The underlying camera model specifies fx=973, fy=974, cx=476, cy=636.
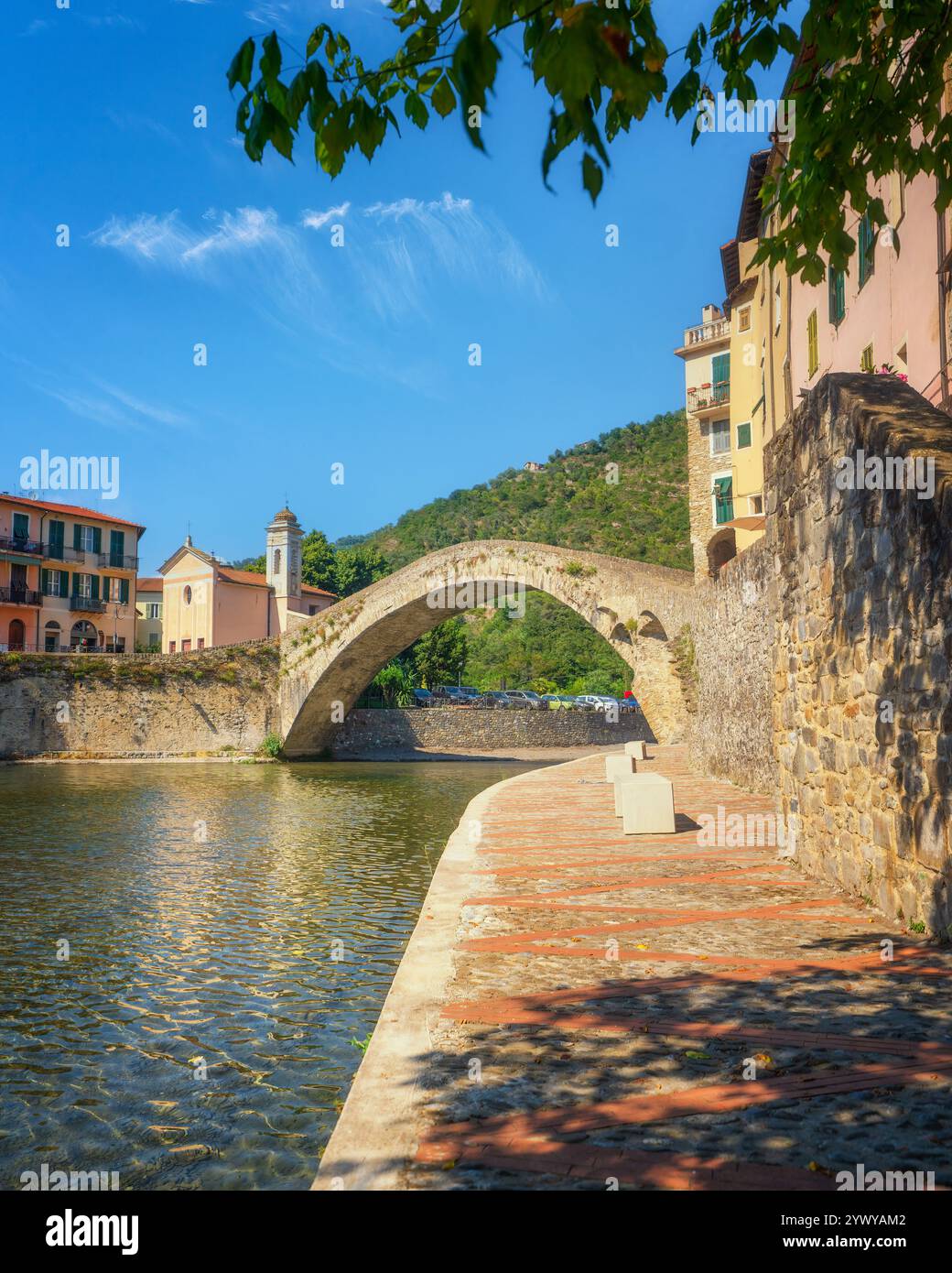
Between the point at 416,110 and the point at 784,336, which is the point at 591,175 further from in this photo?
the point at 784,336

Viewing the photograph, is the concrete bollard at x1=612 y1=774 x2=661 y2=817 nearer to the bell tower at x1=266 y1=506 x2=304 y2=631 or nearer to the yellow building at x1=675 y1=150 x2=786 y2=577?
the yellow building at x1=675 y1=150 x2=786 y2=577

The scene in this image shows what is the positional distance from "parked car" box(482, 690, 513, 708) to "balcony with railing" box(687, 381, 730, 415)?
1444 centimetres

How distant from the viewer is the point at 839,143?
151 inches

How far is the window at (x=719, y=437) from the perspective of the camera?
89.0ft

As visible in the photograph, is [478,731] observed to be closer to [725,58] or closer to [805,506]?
[805,506]

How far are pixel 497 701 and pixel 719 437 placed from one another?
16653mm

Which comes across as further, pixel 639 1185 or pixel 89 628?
pixel 89 628

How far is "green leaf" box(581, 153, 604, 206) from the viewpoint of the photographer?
7.45 feet

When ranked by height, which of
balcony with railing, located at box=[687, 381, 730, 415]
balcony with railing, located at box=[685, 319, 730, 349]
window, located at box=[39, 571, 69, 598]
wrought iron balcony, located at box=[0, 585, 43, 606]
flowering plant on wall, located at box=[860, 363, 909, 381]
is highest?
balcony with railing, located at box=[685, 319, 730, 349]

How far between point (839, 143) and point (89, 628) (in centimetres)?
4135

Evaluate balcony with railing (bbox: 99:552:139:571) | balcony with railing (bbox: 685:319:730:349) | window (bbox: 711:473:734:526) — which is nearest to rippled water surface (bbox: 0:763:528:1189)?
window (bbox: 711:473:734:526)
